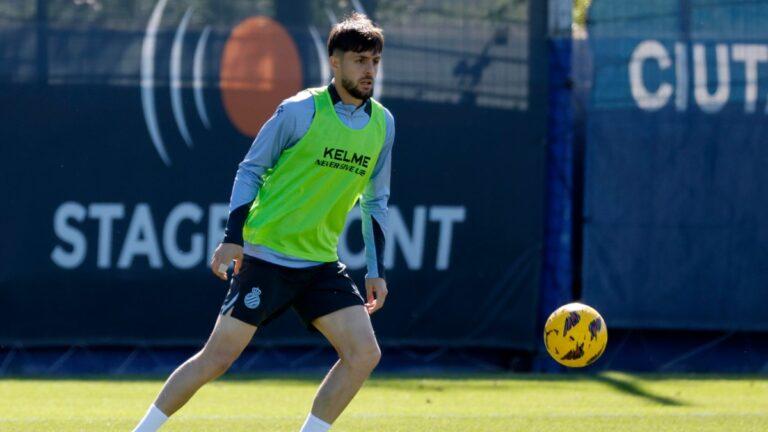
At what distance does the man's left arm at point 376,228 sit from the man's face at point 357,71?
0.36m

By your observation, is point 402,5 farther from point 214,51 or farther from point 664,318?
point 664,318

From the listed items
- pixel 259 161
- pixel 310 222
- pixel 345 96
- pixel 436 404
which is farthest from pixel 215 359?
pixel 436 404

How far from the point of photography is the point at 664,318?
1145cm

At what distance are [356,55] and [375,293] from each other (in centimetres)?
116

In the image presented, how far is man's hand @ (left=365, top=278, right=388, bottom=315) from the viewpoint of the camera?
645cm

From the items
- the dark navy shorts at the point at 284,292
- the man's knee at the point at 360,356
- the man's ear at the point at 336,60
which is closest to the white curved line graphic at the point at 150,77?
the dark navy shorts at the point at 284,292

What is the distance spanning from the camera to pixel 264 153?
19.5 feet

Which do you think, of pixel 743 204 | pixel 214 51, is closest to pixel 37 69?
pixel 214 51

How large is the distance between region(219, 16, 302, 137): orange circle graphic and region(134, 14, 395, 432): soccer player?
4709 millimetres

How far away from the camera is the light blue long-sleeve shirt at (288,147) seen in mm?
5941

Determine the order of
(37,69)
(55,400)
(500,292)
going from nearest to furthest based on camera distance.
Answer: (55,400)
(37,69)
(500,292)

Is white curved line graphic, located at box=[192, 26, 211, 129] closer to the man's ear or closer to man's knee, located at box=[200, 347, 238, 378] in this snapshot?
the man's ear

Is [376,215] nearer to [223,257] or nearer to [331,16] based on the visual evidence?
[223,257]

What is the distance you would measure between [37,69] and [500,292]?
4.08m
